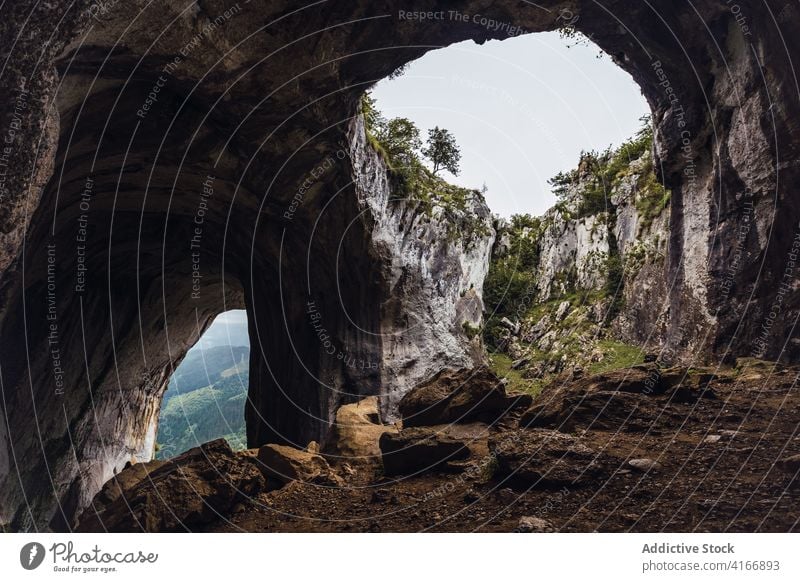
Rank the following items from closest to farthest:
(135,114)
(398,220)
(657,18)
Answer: (135,114), (657,18), (398,220)

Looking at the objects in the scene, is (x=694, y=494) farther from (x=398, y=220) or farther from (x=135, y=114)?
(x=398, y=220)

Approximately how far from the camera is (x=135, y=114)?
39.4ft

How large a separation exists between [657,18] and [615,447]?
12.2 meters

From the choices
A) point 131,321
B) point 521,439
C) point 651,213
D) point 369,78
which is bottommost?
point 521,439

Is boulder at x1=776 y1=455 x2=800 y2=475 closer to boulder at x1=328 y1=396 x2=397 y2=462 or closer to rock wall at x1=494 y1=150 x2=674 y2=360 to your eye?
boulder at x1=328 y1=396 x2=397 y2=462

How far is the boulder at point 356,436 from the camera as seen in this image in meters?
10.4

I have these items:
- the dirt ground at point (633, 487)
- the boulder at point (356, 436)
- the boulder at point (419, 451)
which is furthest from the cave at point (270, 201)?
the boulder at point (419, 451)

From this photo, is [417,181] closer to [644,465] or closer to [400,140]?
[400,140]

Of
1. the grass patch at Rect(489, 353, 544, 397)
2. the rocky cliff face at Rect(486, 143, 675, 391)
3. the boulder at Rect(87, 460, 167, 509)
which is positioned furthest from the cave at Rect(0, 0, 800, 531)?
the rocky cliff face at Rect(486, 143, 675, 391)

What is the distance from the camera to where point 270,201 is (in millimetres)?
16578

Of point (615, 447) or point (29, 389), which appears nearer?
point (615, 447)

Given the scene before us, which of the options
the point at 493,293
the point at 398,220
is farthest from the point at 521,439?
the point at 493,293

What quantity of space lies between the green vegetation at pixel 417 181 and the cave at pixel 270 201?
1.92 m

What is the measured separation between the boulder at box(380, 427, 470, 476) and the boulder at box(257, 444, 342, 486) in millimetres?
1092
